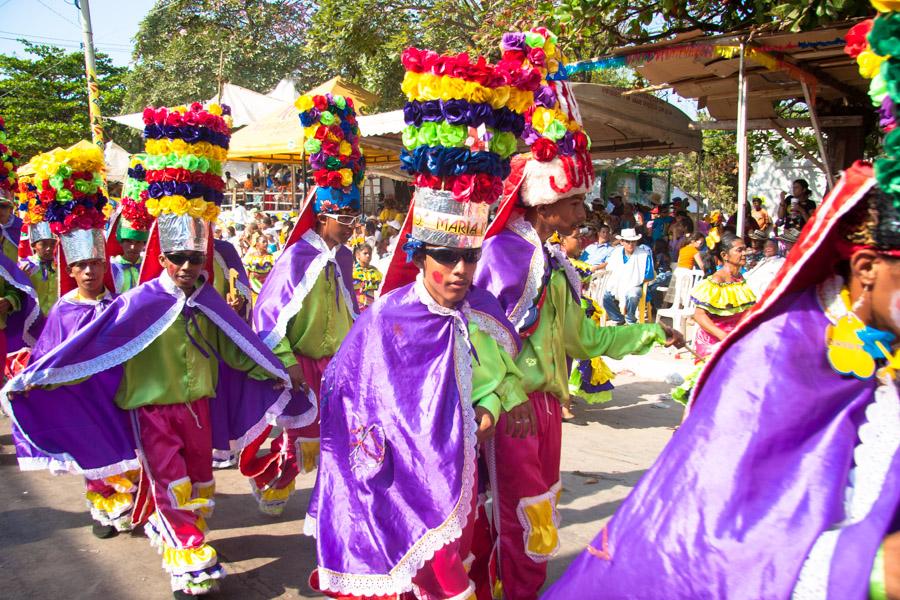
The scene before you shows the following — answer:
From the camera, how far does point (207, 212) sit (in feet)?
15.0

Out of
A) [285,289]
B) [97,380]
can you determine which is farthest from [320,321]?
[97,380]

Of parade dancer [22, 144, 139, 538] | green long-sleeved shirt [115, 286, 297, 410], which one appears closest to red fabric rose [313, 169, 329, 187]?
green long-sleeved shirt [115, 286, 297, 410]

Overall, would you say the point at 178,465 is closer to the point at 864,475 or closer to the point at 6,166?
the point at 864,475

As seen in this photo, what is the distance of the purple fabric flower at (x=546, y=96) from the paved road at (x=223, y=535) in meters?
2.62

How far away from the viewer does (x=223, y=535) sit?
16.6ft

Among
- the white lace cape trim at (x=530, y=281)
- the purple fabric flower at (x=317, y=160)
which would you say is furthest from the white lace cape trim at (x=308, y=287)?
the white lace cape trim at (x=530, y=281)

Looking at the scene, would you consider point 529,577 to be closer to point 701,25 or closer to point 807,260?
point 807,260

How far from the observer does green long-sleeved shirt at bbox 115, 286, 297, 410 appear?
14.1ft

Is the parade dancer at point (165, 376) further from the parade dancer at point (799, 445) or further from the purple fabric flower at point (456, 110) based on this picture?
the parade dancer at point (799, 445)

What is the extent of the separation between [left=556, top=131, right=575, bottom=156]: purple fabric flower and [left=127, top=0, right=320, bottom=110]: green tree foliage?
2764 centimetres

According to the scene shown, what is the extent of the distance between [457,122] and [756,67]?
8.90 m

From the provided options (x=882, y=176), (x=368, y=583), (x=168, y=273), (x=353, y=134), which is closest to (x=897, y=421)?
(x=882, y=176)

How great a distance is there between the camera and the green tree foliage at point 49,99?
34.8 metres

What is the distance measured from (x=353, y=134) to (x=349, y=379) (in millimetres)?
3200
